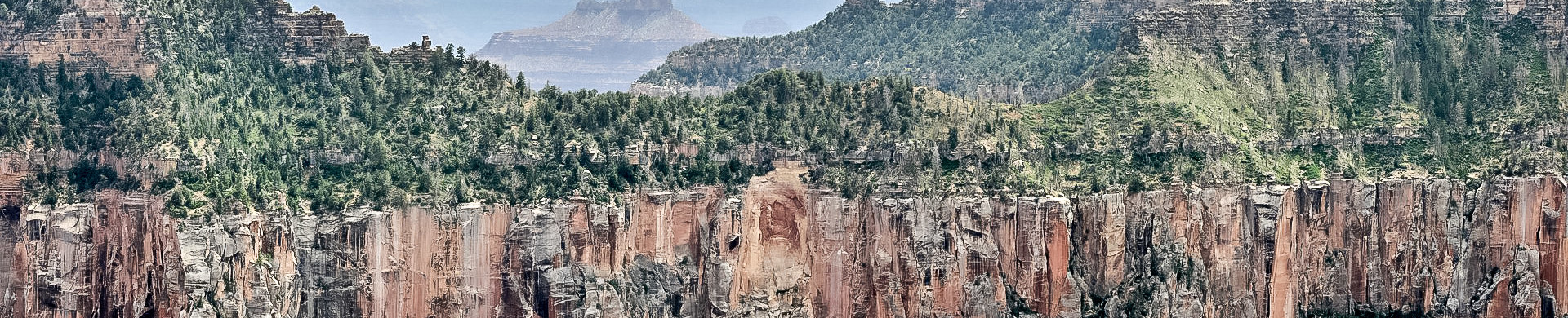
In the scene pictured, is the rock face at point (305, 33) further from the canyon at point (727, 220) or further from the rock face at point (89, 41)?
the rock face at point (89, 41)

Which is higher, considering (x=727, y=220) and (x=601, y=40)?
(x=601, y=40)

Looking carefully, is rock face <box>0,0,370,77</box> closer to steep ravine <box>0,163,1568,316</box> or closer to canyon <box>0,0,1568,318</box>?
canyon <box>0,0,1568,318</box>

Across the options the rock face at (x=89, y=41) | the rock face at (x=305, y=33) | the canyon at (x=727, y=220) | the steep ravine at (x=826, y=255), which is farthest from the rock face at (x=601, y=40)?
the rock face at (x=89, y=41)

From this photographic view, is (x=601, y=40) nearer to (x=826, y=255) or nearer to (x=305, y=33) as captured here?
(x=305, y=33)

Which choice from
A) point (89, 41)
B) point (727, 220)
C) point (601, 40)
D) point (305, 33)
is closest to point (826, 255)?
point (727, 220)

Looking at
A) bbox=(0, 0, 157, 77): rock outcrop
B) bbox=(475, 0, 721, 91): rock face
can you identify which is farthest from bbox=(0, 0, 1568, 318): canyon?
bbox=(475, 0, 721, 91): rock face

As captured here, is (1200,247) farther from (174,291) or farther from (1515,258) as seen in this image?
(174,291)

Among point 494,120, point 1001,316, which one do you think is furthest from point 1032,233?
point 494,120
